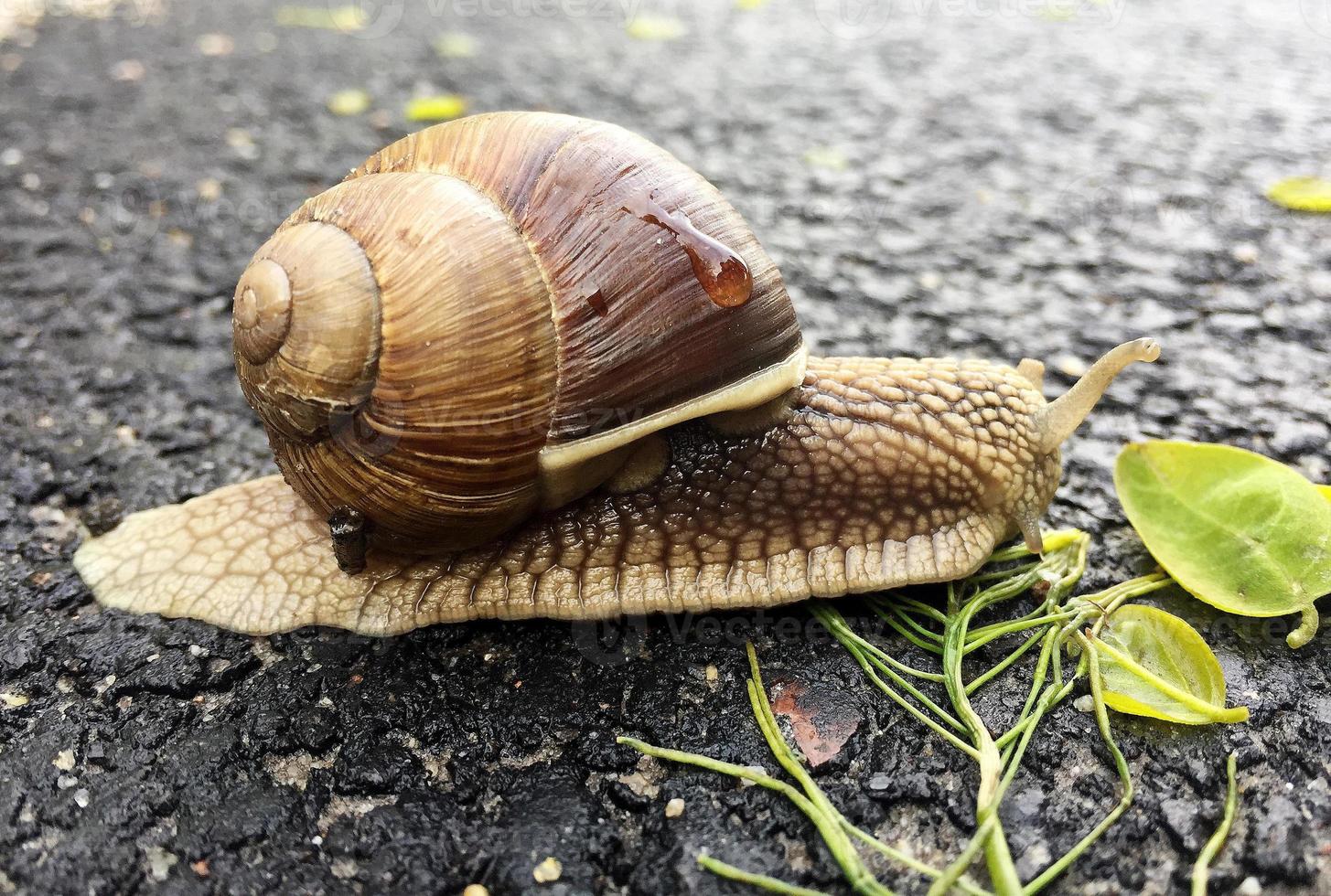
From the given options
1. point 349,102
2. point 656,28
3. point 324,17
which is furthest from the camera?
point 324,17

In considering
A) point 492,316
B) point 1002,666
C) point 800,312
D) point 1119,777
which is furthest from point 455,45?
point 1119,777

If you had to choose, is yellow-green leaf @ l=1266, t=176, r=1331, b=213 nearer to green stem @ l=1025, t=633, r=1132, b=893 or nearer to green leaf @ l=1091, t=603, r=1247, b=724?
green leaf @ l=1091, t=603, r=1247, b=724

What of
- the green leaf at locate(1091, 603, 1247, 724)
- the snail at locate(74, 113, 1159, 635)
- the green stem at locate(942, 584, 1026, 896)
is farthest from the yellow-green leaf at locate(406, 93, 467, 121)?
the green leaf at locate(1091, 603, 1247, 724)

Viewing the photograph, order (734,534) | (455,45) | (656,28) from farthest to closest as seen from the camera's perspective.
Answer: (656,28), (455,45), (734,534)

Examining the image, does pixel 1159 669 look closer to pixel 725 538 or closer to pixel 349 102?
pixel 725 538

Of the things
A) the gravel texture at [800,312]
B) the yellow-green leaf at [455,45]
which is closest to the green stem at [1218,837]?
the gravel texture at [800,312]

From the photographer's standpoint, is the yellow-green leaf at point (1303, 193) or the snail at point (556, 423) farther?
the yellow-green leaf at point (1303, 193)

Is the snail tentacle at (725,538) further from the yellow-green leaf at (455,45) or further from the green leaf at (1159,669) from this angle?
the yellow-green leaf at (455,45)
